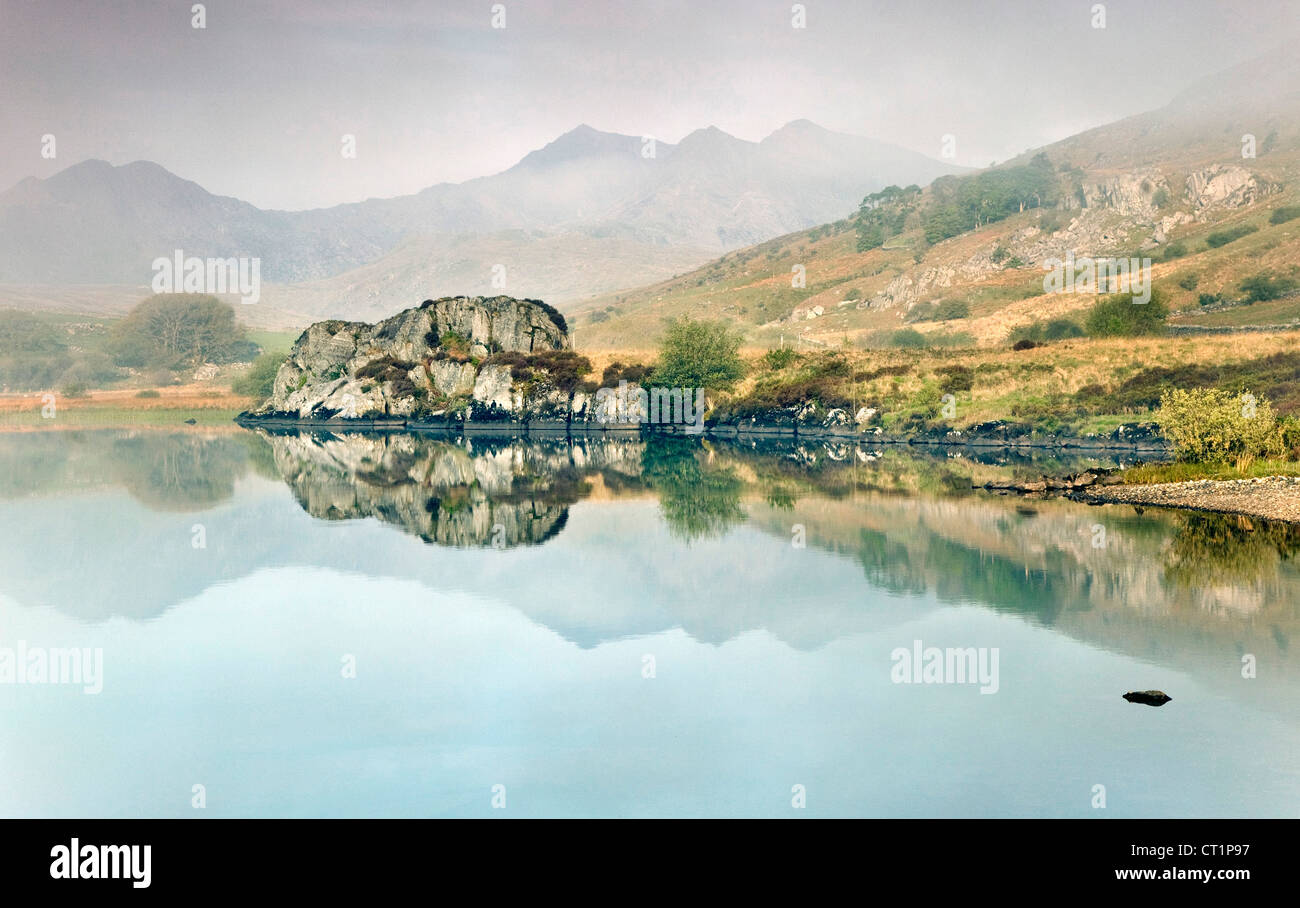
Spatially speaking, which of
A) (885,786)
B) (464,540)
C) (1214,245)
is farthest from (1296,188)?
(885,786)

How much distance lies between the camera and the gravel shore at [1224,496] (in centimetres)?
3272

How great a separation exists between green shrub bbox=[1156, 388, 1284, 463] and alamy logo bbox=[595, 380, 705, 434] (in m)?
46.0

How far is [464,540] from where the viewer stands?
106 feet

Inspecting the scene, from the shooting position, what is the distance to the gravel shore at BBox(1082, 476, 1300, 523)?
107ft

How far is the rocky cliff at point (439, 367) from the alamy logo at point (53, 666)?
2584 inches

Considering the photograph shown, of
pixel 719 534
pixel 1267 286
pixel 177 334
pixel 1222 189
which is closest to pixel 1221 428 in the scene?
pixel 719 534

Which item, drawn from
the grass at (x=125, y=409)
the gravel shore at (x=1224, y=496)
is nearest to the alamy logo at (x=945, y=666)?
the gravel shore at (x=1224, y=496)

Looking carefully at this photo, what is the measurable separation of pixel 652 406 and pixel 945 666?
223ft

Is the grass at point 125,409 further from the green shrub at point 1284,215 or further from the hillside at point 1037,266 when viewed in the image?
the green shrub at point 1284,215

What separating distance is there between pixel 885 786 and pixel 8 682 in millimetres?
14197

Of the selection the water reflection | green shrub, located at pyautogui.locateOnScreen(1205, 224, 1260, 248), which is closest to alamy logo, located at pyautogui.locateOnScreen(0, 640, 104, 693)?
the water reflection

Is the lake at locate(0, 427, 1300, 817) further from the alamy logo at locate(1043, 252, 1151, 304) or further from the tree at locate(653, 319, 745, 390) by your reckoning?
the alamy logo at locate(1043, 252, 1151, 304)
